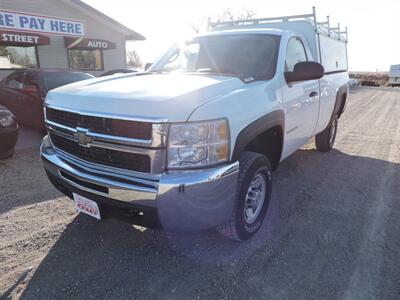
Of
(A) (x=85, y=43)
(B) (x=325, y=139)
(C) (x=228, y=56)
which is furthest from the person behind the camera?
(A) (x=85, y=43)

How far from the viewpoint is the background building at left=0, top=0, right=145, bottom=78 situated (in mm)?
11719

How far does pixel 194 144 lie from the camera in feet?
7.35

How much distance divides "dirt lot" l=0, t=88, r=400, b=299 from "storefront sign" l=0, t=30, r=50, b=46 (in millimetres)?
8908

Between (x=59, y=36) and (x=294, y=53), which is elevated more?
(x=59, y=36)

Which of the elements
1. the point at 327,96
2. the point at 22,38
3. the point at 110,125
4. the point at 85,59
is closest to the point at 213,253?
the point at 110,125

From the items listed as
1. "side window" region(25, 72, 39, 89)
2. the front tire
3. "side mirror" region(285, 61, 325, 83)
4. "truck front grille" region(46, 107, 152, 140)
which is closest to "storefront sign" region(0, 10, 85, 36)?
"side window" region(25, 72, 39, 89)

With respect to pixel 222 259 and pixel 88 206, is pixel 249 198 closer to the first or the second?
pixel 222 259

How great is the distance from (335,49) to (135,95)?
4927mm

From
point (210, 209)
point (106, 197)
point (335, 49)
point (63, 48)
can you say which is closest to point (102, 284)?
point (106, 197)

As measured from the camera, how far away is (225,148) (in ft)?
7.76

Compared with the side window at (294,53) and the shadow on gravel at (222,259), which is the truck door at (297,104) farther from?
the shadow on gravel at (222,259)

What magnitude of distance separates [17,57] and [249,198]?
13214mm

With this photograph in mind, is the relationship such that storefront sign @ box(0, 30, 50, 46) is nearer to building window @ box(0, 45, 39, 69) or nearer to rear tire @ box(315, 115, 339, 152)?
building window @ box(0, 45, 39, 69)

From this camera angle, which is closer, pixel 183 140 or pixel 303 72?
pixel 183 140
